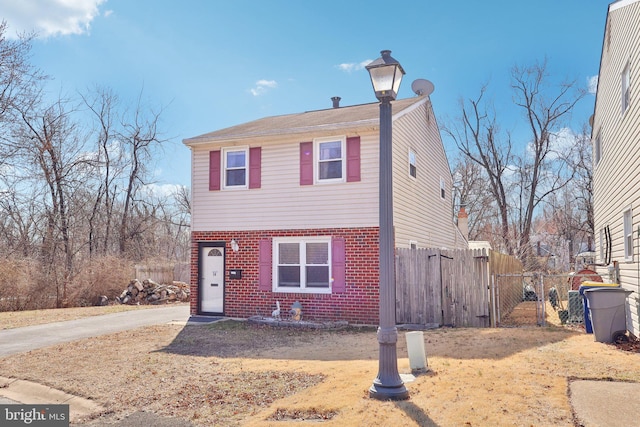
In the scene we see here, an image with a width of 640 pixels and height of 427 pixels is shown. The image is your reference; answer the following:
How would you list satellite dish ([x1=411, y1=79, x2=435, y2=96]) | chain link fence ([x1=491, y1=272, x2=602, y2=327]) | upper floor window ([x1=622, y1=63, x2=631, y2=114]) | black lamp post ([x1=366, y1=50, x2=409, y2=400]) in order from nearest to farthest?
black lamp post ([x1=366, y1=50, x2=409, y2=400]), upper floor window ([x1=622, y1=63, x2=631, y2=114]), chain link fence ([x1=491, y1=272, x2=602, y2=327]), satellite dish ([x1=411, y1=79, x2=435, y2=96])

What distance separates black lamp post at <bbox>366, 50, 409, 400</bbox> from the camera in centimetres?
579

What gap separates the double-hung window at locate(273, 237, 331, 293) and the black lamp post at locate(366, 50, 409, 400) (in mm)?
7659

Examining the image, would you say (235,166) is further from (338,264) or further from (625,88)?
(625,88)

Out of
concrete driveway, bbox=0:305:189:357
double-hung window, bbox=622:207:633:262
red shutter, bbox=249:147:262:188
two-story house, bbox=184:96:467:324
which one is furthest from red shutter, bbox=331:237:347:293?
double-hung window, bbox=622:207:633:262

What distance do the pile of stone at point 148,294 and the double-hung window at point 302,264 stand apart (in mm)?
9718

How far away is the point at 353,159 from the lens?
13.6 meters

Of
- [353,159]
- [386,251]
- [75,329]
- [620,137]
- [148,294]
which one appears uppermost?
[353,159]

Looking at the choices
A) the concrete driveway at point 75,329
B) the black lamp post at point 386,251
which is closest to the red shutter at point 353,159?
the concrete driveway at point 75,329

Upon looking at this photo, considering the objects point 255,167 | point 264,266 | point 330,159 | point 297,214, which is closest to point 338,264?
point 297,214

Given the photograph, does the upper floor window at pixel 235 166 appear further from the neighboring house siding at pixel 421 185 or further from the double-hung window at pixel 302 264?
the neighboring house siding at pixel 421 185

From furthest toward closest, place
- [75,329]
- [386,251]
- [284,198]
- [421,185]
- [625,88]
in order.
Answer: [421,185] < [284,198] < [75,329] < [625,88] < [386,251]

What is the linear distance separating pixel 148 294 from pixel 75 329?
8.76 meters

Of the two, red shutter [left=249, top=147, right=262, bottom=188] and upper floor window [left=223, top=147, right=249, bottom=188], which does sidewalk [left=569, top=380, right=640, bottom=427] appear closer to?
red shutter [left=249, top=147, right=262, bottom=188]

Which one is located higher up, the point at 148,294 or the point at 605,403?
the point at 148,294
